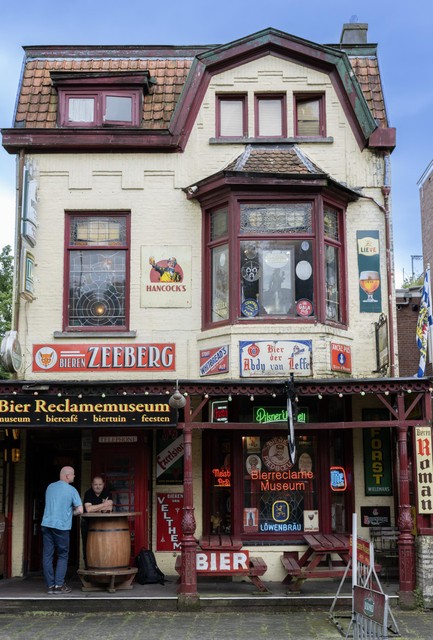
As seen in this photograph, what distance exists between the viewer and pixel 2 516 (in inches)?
533

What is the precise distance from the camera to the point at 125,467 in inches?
555

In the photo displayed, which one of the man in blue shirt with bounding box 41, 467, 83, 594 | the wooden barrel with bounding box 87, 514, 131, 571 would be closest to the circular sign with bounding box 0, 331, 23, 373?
the man in blue shirt with bounding box 41, 467, 83, 594

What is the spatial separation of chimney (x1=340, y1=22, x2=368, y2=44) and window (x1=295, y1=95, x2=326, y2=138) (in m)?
2.20

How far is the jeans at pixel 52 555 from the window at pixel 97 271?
3567mm

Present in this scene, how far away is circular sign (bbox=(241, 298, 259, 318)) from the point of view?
1355 centimetres

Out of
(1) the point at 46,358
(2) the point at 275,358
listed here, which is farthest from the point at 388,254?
(1) the point at 46,358

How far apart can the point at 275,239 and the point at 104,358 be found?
3.57 meters

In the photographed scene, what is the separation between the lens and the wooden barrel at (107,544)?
40.1 ft

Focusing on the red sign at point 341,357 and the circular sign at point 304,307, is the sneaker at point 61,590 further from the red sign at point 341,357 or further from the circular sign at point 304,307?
Result: the circular sign at point 304,307

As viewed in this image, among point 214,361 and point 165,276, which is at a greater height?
point 165,276

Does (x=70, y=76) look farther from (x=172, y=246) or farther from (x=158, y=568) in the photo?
(x=158, y=568)

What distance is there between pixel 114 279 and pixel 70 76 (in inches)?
153

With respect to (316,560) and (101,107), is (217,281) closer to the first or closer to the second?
(101,107)

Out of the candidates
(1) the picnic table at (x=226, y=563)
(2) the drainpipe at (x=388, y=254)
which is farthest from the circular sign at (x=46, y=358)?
(2) the drainpipe at (x=388, y=254)
